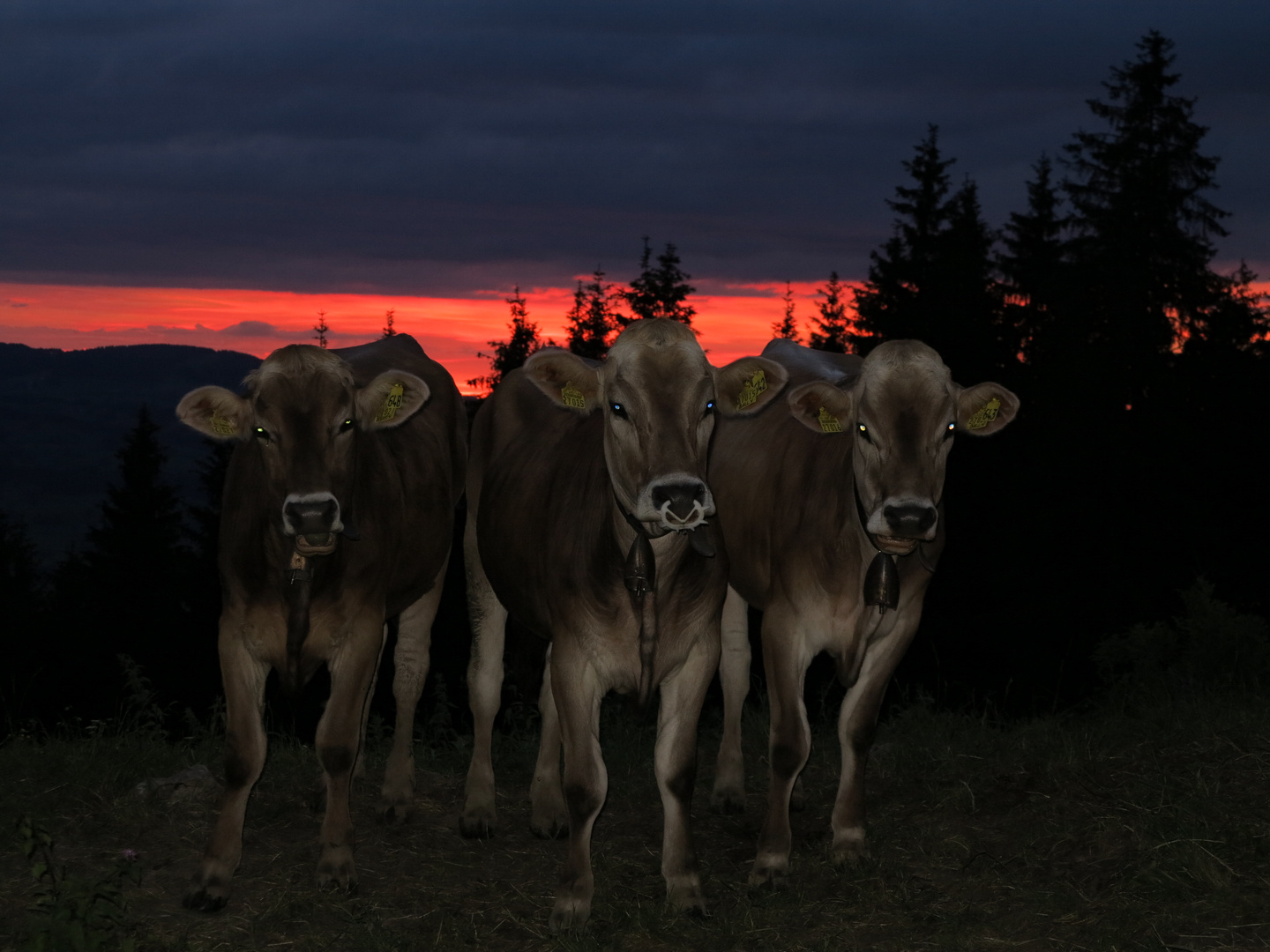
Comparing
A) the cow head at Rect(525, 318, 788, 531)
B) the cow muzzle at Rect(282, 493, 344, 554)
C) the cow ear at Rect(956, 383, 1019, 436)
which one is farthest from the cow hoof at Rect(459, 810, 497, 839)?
the cow ear at Rect(956, 383, 1019, 436)

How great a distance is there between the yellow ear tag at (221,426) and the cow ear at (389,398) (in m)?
0.59

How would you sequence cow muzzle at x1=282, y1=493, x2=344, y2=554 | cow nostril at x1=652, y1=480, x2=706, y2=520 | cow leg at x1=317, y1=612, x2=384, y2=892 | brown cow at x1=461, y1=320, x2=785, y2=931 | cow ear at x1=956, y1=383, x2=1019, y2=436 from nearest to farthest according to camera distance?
cow nostril at x1=652, y1=480, x2=706, y2=520 → brown cow at x1=461, y1=320, x2=785, y2=931 → cow muzzle at x1=282, y1=493, x2=344, y2=554 → cow leg at x1=317, y1=612, x2=384, y2=892 → cow ear at x1=956, y1=383, x2=1019, y2=436

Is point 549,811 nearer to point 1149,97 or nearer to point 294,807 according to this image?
point 294,807

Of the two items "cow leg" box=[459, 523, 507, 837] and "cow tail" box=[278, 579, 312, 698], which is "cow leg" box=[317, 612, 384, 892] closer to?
"cow tail" box=[278, 579, 312, 698]

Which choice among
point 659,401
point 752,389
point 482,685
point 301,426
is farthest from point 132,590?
point 659,401

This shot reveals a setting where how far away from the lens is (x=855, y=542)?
673 cm

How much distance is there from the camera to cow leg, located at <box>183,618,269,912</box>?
6.11 metres

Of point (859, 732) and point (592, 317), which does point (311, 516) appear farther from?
point (592, 317)

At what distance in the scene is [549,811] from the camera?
7.27 m

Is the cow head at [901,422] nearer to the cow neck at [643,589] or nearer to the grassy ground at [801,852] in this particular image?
the cow neck at [643,589]

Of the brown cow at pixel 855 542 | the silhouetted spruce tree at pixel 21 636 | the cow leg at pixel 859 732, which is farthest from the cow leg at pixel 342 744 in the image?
the silhouetted spruce tree at pixel 21 636

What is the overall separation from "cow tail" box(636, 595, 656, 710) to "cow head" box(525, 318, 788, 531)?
447 mm

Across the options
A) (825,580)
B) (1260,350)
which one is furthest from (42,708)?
(825,580)

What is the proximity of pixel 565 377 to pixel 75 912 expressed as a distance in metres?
2.98
